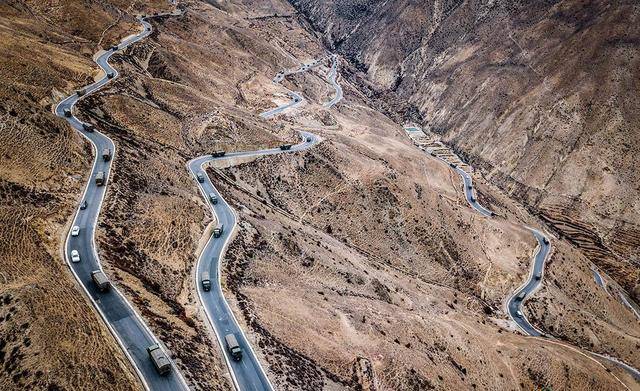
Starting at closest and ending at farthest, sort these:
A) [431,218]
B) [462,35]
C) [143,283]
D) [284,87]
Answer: [143,283], [431,218], [284,87], [462,35]

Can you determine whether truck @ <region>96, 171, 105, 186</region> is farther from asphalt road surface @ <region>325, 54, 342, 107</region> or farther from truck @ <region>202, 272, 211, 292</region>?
asphalt road surface @ <region>325, 54, 342, 107</region>

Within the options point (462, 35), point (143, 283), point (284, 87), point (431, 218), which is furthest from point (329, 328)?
point (462, 35)

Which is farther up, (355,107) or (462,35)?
(462,35)

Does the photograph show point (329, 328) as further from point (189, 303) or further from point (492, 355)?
point (492, 355)

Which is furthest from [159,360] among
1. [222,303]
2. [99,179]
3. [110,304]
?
[99,179]

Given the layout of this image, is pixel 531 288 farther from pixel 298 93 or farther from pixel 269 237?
pixel 298 93

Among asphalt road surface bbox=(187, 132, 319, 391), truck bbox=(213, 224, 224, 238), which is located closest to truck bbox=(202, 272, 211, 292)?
asphalt road surface bbox=(187, 132, 319, 391)

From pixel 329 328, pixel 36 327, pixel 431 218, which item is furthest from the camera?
pixel 431 218
